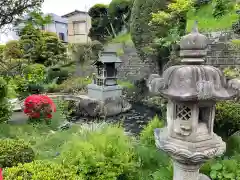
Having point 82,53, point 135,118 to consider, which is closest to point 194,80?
point 135,118

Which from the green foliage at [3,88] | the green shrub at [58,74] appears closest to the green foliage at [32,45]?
the green shrub at [58,74]

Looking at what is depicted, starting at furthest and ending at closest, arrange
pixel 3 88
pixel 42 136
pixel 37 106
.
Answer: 1. pixel 37 106
2. pixel 3 88
3. pixel 42 136

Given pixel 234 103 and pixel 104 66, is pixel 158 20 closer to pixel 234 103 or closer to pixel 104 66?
pixel 104 66

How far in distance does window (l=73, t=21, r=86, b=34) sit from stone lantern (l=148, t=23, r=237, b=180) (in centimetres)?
3112

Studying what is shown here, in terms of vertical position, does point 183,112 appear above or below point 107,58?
below

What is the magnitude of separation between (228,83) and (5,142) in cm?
343

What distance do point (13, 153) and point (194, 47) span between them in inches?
121

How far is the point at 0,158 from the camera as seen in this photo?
3.37 metres

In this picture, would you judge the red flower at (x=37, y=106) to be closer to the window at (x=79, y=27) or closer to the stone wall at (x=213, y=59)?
the stone wall at (x=213, y=59)

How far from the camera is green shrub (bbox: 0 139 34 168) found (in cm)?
340

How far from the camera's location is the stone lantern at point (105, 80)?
12258mm

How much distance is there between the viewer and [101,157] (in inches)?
142

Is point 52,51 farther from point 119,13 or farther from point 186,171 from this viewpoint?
point 186,171

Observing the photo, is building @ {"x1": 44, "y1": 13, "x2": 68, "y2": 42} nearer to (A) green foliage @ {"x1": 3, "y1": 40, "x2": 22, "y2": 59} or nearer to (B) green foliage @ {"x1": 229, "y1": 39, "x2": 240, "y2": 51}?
(A) green foliage @ {"x1": 3, "y1": 40, "x2": 22, "y2": 59}
